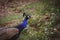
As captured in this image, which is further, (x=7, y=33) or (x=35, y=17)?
(x=35, y=17)

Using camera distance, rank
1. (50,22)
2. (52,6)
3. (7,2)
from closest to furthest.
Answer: (50,22) → (52,6) → (7,2)

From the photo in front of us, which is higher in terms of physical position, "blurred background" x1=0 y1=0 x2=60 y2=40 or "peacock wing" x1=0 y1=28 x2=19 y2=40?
"peacock wing" x1=0 y1=28 x2=19 y2=40

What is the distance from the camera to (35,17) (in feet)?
22.7

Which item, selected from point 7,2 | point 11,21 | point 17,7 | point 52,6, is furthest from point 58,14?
point 7,2

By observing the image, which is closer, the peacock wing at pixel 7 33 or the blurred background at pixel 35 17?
the peacock wing at pixel 7 33

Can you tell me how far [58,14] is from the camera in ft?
21.2

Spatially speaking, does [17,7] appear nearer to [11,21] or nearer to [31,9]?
[31,9]

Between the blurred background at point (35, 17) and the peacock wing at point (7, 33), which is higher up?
the peacock wing at point (7, 33)

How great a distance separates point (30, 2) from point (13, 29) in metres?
3.43

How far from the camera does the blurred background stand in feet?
19.0

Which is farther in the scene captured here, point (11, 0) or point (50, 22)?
point (11, 0)

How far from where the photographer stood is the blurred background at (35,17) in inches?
228

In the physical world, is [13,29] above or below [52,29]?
above

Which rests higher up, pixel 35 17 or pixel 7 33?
pixel 7 33
